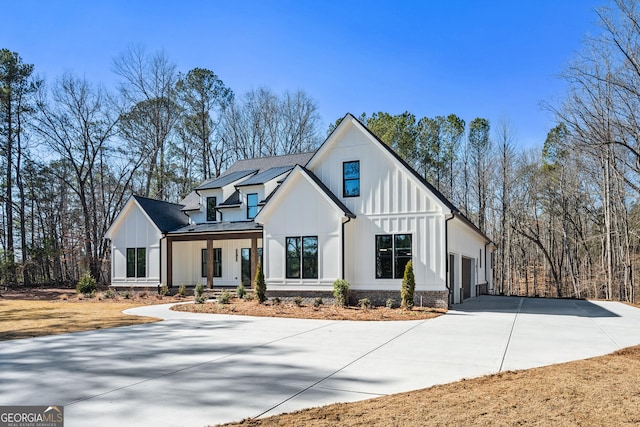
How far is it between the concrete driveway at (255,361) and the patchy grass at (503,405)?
37 centimetres

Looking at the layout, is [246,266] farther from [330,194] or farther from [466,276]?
[466,276]

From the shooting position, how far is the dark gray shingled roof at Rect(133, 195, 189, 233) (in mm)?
23047

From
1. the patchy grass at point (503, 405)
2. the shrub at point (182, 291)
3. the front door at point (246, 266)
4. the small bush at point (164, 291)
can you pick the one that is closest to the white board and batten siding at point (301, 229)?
the front door at point (246, 266)

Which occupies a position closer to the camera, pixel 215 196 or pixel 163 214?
pixel 215 196

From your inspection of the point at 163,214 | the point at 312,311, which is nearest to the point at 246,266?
the point at 163,214

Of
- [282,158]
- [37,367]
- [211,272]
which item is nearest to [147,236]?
[211,272]

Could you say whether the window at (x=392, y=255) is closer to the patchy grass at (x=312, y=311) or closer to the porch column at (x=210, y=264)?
the patchy grass at (x=312, y=311)

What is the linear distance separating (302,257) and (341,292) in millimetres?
2306

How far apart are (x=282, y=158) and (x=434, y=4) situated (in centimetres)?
1268

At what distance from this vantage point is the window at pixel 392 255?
16469mm

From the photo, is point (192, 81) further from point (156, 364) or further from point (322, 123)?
point (156, 364)

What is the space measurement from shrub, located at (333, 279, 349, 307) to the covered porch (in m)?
5.39

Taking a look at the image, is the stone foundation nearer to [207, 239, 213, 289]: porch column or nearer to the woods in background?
[207, 239, 213, 289]: porch column

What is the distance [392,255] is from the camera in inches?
655
